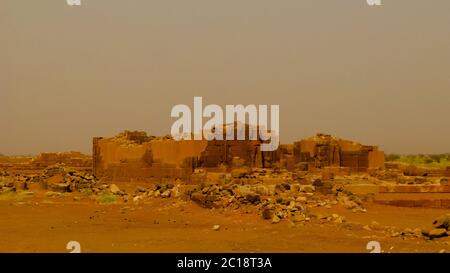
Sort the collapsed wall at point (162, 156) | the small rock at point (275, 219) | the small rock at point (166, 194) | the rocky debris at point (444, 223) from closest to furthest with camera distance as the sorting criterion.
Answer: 1. the rocky debris at point (444, 223)
2. the small rock at point (275, 219)
3. the small rock at point (166, 194)
4. the collapsed wall at point (162, 156)

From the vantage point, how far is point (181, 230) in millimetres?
10367

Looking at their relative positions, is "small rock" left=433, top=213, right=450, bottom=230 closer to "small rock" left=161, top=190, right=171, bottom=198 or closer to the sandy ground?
the sandy ground

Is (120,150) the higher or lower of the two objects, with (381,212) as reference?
higher

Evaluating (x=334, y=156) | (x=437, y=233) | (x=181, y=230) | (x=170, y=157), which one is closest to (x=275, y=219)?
(x=181, y=230)

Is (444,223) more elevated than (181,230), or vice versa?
(444,223)

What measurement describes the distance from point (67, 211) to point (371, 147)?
18752 mm

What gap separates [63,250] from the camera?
827 cm

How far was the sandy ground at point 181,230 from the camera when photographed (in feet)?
28.0

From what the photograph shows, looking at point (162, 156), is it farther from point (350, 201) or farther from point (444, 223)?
point (444, 223)

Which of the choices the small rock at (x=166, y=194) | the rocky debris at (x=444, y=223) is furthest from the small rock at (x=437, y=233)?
the small rock at (x=166, y=194)

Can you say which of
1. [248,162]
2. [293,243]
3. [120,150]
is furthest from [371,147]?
[293,243]

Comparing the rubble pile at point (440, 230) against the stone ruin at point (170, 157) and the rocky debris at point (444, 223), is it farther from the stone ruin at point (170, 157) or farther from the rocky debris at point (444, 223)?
the stone ruin at point (170, 157)

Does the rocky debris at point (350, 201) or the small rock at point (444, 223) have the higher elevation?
the small rock at point (444, 223)
